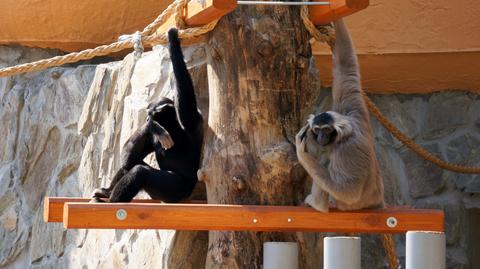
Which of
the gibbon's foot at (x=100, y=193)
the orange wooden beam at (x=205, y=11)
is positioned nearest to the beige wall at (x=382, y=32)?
the orange wooden beam at (x=205, y=11)

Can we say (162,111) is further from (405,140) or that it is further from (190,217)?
(405,140)

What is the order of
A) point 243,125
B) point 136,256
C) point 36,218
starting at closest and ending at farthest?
point 243,125, point 136,256, point 36,218

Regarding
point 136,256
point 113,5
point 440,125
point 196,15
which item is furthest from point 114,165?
point 440,125

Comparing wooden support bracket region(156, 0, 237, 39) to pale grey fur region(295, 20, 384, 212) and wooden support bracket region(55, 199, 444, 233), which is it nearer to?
pale grey fur region(295, 20, 384, 212)

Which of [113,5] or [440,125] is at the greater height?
[113,5]

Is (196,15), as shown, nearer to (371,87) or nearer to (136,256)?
(136,256)

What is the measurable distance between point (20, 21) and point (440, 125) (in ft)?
13.1

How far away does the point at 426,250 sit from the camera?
185 inches

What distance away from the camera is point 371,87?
877cm

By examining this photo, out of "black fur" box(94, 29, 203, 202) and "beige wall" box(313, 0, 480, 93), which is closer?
"black fur" box(94, 29, 203, 202)

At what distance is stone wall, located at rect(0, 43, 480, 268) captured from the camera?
797 centimetres

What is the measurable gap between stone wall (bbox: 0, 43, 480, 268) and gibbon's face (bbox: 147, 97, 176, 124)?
0.55 m

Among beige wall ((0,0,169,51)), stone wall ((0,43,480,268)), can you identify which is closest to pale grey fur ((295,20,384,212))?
stone wall ((0,43,480,268))

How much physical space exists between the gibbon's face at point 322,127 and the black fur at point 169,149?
1.18 meters
